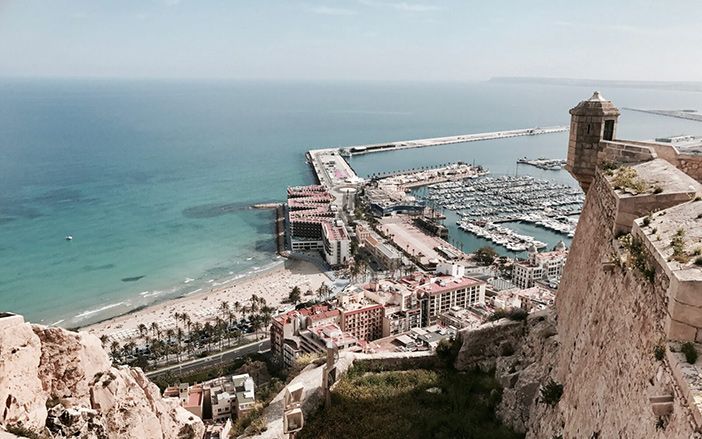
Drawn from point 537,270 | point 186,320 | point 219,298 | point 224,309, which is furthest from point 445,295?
point 186,320

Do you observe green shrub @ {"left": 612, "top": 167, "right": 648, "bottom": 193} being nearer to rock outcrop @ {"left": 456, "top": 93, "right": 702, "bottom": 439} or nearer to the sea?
rock outcrop @ {"left": 456, "top": 93, "right": 702, "bottom": 439}

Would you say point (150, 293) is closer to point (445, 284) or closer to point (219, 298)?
point (219, 298)

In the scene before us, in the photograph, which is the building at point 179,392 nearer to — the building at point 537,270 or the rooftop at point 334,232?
the rooftop at point 334,232

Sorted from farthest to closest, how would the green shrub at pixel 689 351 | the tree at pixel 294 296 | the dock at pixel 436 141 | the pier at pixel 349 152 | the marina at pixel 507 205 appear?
the dock at pixel 436 141, the pier at pixel 349 152, the marina at pixel 507 205, the tree at pixel 294 296, the green shrub at pixel 689 351

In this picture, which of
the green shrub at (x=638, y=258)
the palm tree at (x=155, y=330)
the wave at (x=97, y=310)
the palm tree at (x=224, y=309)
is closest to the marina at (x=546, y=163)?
the palm tree at (x=224, y=309)

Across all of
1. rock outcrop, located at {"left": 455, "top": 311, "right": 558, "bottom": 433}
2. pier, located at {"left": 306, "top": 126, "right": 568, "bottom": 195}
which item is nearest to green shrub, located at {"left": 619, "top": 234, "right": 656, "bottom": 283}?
rock outcrop, located at {"left": 455, "top": 311, "right": 558, "bottom": 433}
